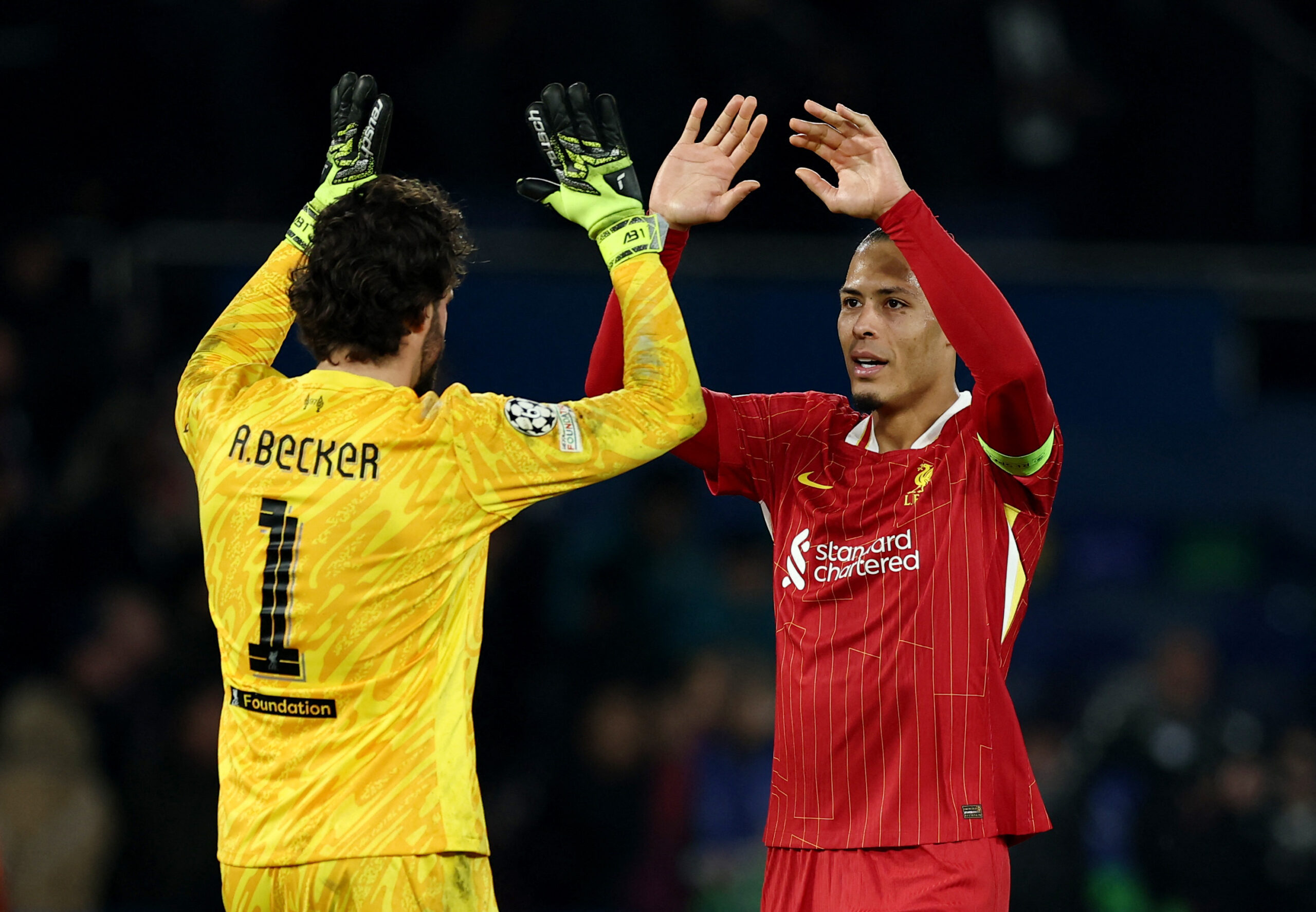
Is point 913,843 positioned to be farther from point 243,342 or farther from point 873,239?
point 243,342

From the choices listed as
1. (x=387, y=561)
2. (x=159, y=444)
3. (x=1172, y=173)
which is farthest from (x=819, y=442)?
(x=1172, y=173)

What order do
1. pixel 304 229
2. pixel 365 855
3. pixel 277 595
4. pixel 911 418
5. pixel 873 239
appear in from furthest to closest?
pixel 873 239 → pixel 911 418 → pixel 304 229 → pixel 277 595 → pixel 365 855

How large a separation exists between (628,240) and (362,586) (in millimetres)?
977

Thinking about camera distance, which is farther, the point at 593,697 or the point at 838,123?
the point at 593,697

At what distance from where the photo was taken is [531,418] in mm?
3201

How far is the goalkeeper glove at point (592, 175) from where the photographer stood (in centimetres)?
352

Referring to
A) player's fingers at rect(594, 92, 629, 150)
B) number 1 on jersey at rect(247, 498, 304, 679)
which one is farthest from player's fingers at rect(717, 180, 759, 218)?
number 1 on jersey at rect(247, 498, 304, 679)

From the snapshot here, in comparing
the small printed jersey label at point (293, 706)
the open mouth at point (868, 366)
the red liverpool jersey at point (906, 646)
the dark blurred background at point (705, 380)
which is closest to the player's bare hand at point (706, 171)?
the open mouth at point (868, 366)

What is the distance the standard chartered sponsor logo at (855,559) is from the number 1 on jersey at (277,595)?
1.35 m

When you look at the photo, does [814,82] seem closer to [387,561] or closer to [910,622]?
[910,622]

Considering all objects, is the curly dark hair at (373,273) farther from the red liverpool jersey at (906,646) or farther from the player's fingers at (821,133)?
the red liverpool jersey at (906,646)

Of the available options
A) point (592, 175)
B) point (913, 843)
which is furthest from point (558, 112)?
point (913, 843)

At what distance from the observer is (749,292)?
814 cm

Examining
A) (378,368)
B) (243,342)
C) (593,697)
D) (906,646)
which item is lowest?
(593,697)
